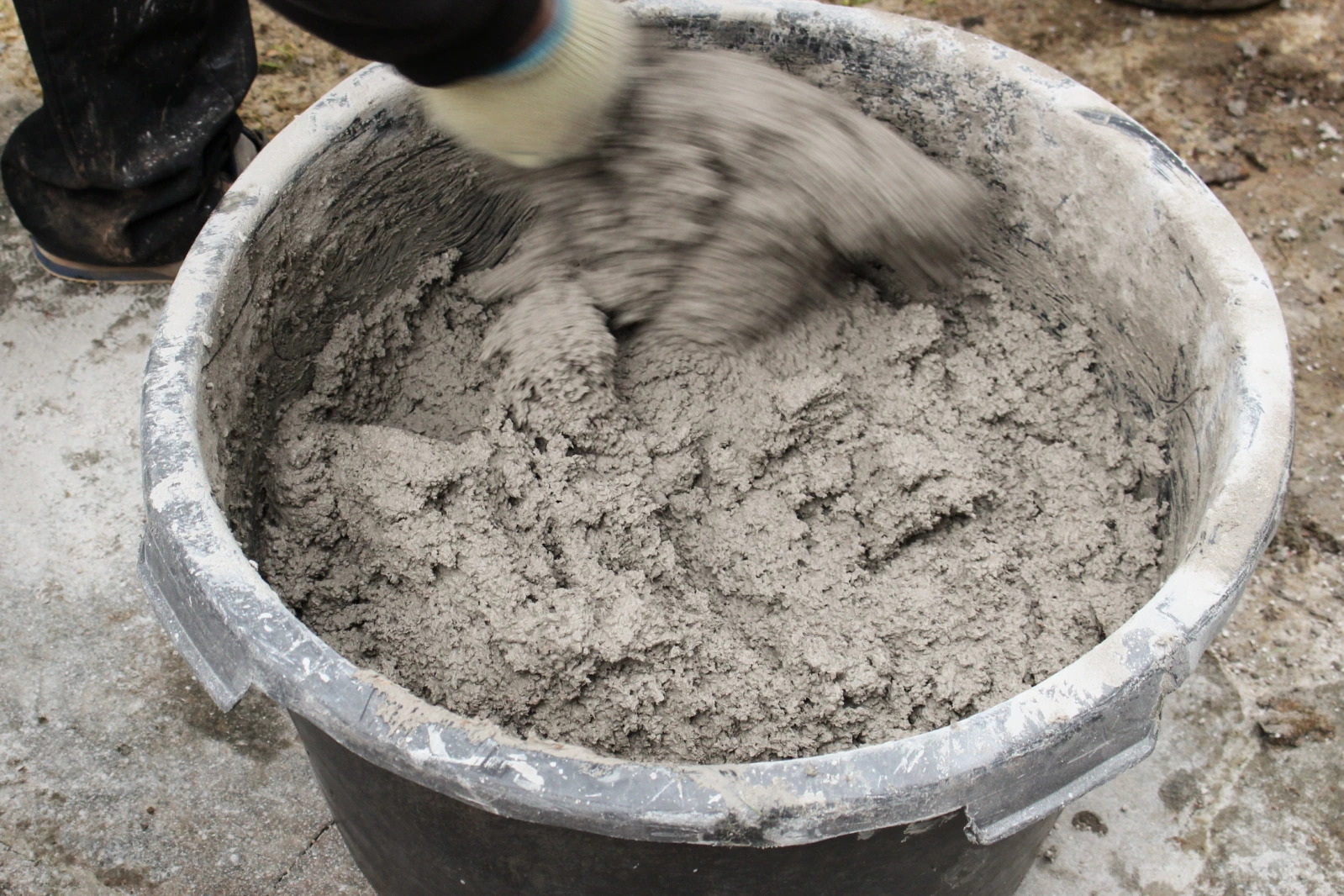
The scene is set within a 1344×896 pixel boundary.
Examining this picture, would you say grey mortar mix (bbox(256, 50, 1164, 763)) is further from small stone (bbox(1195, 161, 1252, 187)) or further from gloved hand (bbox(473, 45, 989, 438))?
small stone (bbox(1195, 161, 1252, 187))

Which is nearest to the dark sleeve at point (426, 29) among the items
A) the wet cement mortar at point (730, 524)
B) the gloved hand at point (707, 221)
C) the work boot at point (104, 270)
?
the gloved hand at point (707, 221)

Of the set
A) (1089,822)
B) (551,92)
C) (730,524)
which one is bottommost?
(1089,822)

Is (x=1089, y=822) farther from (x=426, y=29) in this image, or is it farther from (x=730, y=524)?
(x=426, y=29)

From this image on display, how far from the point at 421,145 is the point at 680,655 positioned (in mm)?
781

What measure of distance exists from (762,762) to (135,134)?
1836 millimetres

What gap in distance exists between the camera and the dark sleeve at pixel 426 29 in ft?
3.28

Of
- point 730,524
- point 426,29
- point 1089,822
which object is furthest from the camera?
point 1089,822

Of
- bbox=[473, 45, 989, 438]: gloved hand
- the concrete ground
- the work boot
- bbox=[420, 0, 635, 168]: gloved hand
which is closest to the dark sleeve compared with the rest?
bbox=[420, 0, 635, 168]: gloved hand

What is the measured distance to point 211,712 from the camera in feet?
5.56

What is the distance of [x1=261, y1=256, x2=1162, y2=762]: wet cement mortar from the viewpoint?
1203 millimetres

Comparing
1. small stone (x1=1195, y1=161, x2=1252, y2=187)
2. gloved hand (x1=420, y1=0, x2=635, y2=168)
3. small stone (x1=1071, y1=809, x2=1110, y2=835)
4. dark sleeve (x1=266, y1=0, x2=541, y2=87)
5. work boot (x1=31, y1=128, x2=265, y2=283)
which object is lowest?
small stone (x1=1071, y1=809, x2=1110, y2=835)

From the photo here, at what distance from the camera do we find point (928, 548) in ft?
4.55

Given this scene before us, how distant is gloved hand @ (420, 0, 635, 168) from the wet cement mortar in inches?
13.1

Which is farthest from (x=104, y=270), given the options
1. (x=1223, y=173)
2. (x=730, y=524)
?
(x=1223, y=173)
